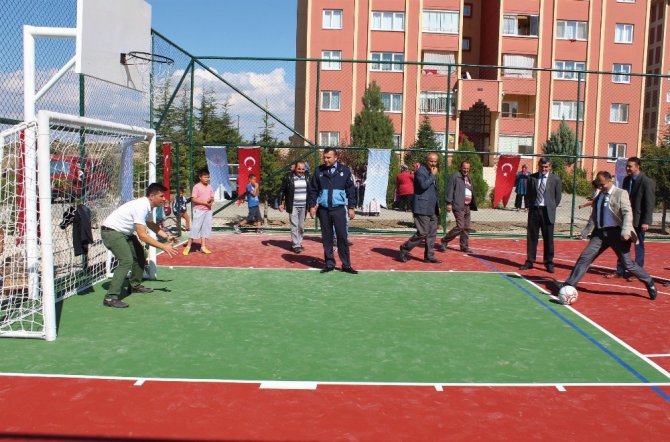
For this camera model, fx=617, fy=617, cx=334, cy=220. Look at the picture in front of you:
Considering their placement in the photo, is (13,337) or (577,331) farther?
(577,331)

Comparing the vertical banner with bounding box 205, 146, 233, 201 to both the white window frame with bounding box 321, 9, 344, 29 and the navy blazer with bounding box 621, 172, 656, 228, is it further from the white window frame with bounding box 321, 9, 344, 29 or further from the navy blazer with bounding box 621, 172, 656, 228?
the white window frame with bounding box 321, 9, 344, 29

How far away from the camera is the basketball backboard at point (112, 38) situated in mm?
8625

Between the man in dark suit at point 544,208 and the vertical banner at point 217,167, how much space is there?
7.43 meters

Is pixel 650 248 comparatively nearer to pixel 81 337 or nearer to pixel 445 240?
pixel 445 240

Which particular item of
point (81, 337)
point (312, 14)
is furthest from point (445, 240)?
point (312, 14)

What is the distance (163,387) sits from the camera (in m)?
5.29

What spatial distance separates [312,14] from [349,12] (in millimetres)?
2524

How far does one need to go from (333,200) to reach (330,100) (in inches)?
969

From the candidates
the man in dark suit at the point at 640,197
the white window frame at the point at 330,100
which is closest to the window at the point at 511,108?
the white window frame at the point at 330,100

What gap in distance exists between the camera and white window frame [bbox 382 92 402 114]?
38.9 m

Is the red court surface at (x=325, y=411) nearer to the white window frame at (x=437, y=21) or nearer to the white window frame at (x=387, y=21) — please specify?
the white window frame at (x=387, y=21)

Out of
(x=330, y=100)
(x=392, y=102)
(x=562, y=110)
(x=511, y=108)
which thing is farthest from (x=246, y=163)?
(x=511, y=108)

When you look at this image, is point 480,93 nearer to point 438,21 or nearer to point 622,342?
point 438,21

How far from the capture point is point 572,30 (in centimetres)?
4422
